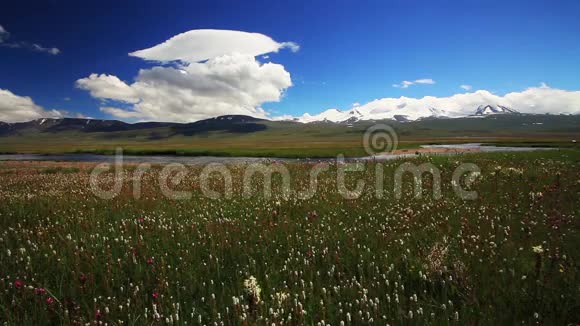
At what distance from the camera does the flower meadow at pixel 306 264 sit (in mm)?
4528

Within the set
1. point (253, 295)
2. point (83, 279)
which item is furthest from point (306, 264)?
point (83, 279)

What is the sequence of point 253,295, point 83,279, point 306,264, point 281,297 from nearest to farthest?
point 253,295, point 281,297, point 83,279, point 306,264

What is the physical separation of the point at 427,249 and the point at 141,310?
4.83 m

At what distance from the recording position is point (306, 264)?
19.6 feet

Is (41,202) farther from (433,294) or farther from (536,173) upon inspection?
(536,173)

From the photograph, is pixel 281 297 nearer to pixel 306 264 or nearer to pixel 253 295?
pixel 253 295

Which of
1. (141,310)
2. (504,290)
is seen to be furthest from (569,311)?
(141,310)

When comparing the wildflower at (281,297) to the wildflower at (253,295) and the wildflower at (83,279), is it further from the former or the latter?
the wildflower at (83,279)

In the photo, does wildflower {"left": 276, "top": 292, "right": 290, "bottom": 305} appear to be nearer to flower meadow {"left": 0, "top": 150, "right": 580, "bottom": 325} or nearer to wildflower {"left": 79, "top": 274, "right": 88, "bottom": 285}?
flower meadow {"left": 0, "top": 150, "right": 580, "bottom": 325}

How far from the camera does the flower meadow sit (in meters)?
4.53

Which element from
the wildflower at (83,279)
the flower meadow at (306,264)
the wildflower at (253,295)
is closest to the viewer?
the wildflower at (253,295)

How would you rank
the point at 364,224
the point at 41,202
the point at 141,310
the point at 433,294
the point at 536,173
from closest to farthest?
the point at 141,310 < the point at 433,294 < the point at 364,224 < the point at 41,202 < the point at 536,173

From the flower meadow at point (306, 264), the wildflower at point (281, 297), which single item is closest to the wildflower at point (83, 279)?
the flower meadow at point (306, 264)

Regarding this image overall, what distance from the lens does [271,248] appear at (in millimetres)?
7223
